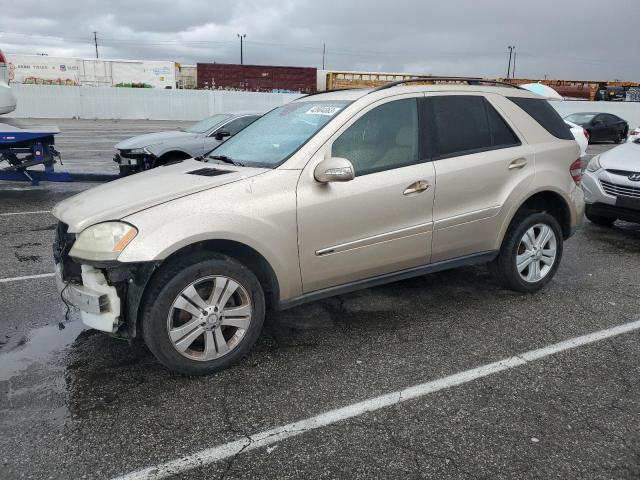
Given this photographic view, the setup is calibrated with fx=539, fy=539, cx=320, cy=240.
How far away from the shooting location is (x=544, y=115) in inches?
187

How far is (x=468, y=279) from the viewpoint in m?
5.16

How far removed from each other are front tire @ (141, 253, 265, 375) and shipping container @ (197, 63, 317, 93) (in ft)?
144

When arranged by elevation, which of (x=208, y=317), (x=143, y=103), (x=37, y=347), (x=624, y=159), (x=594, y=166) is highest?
(x=143, y=103)

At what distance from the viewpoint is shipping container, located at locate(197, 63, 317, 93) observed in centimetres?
4541

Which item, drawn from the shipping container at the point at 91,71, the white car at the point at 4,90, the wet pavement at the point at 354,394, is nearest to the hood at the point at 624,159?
the wet pavement at the point at 354,394

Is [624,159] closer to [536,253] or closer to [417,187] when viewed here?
[536,253]

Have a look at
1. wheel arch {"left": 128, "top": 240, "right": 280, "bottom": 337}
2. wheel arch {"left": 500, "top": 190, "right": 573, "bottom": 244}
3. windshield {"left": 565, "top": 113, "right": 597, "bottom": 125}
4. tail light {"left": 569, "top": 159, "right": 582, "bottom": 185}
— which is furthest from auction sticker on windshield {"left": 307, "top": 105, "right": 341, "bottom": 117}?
windshield {"left": 565, "top": 113, "right": 597, "bottom": 125}

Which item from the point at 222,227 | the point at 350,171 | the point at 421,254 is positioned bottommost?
the point at 421,254

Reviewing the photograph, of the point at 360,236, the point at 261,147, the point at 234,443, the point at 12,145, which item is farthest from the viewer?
the point at 12,145

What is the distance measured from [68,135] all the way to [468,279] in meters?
19.2

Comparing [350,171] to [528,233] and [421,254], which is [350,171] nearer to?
[421,254]

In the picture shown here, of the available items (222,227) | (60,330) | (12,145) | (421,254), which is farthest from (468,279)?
(12,145)

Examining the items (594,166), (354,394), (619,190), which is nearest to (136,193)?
(354,394)

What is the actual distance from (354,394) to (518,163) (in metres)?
2.44
